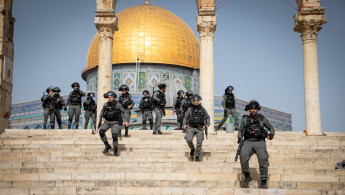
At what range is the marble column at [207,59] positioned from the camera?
1291 cm

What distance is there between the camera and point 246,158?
6938 mm

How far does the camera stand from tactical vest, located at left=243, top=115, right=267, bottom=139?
7.04 metres

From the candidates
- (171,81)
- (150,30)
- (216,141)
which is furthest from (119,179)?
(150,30)

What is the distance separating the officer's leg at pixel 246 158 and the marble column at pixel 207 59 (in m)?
5.73

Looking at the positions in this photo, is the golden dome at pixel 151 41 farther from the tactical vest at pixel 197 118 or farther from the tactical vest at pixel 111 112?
the tactical vest at pixel 197 118

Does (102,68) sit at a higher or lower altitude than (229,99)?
higher

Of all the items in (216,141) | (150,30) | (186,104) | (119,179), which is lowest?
(119,179)

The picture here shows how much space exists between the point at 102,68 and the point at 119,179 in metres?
6.60

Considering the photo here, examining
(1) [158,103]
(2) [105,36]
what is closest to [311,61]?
(1) [158,103]

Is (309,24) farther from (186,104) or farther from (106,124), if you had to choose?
(106,124)

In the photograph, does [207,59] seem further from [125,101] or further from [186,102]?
[125,101]

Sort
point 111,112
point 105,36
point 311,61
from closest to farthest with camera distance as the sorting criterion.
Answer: point 111,112 < point 311,61 < point 105,36

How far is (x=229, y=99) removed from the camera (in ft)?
42.4

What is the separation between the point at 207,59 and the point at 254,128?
634cm
